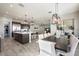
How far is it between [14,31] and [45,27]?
0.65 metres

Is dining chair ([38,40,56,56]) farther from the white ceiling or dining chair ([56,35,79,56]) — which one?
the white ceiling

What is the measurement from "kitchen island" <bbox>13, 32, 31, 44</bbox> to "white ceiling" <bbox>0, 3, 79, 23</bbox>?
1.06ft

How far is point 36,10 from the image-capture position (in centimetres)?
203

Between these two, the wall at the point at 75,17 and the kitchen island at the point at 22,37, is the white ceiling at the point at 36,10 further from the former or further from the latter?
the kitchen island at the point at 22,37

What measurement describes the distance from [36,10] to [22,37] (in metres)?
0.64

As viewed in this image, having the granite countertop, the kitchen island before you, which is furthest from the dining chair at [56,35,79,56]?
the kitchen island

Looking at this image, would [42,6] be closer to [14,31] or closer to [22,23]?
[22,23]

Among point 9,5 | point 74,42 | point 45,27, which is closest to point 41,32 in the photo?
point 45,27

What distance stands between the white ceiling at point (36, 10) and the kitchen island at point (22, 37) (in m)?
0.32

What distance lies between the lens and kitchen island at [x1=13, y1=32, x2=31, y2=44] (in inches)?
80.5

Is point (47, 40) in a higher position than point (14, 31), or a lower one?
lower

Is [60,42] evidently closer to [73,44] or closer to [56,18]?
[73,44]

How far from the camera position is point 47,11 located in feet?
6.73

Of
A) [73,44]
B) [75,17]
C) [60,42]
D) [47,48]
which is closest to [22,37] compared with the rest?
[47,48]
